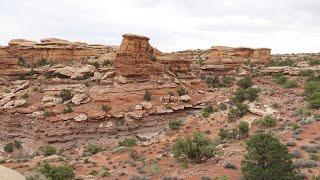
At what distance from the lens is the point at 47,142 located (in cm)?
3219

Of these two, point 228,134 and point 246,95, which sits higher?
point 246,95

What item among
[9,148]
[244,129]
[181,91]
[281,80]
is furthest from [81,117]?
[281,80]

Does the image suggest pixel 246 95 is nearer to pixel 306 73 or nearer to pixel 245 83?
pixel 245 83

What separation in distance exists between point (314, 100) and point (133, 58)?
15.6m

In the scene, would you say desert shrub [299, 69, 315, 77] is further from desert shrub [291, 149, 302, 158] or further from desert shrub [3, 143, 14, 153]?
desert shrub [3, 143, 14, 153]

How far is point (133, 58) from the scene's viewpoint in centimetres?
3681

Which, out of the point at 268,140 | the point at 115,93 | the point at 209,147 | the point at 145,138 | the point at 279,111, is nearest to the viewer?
the point at 268,140

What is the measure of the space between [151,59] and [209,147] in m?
19.9

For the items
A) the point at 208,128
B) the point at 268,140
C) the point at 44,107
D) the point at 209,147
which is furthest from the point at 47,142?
the point at 268,140

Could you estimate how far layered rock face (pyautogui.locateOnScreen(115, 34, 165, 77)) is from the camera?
36.6m

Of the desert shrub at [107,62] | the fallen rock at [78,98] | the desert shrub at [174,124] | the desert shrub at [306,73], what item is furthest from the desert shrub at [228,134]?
the desert shrub at [107,62]

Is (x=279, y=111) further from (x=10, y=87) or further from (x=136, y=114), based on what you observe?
(x=10, y=87)

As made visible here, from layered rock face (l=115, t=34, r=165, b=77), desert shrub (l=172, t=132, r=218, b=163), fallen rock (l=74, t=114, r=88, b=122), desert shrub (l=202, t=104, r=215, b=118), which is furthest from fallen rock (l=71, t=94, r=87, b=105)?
desert shrub (l=172, t=132, r=218, b=163)

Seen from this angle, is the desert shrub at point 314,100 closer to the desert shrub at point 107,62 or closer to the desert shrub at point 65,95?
the desert shrub at point 65,95
